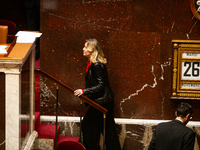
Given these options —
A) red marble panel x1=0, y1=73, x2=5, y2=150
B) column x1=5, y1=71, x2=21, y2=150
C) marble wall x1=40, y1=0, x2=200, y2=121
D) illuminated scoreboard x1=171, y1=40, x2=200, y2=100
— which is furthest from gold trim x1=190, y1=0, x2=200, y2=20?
red marble panel x1=0, y1=73, x2=5, y2=150

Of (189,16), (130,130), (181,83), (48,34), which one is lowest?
(130,130)

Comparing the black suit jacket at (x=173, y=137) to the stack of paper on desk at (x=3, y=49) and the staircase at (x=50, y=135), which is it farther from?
the stack of paper on desk at (x=3, y=49)

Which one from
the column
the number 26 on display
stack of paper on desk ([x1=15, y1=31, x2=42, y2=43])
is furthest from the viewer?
the number 26 on display

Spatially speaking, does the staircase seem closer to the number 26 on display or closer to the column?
the column

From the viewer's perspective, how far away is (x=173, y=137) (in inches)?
127

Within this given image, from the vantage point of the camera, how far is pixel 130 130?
5.13 meters

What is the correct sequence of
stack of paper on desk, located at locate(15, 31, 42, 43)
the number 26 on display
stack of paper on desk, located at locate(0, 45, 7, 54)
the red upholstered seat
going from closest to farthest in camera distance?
stack of paper on desk, located at locate(0, 45, 7, 54), stack of paper on desk, located at locate(15, 31, 42, 43), the red upholstered seat, the number 26 on display

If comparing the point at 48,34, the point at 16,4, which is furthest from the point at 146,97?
the point at 16,4

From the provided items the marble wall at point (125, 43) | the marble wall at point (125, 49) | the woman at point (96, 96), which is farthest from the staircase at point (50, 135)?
the marble wall at point (125, 43)

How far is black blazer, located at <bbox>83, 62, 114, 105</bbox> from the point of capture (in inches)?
170

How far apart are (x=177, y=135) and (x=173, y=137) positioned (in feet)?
0.16

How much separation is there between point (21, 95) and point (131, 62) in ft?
7.29

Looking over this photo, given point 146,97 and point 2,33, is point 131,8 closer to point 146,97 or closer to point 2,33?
point 146,97

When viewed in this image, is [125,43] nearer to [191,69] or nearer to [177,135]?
[191,69]
